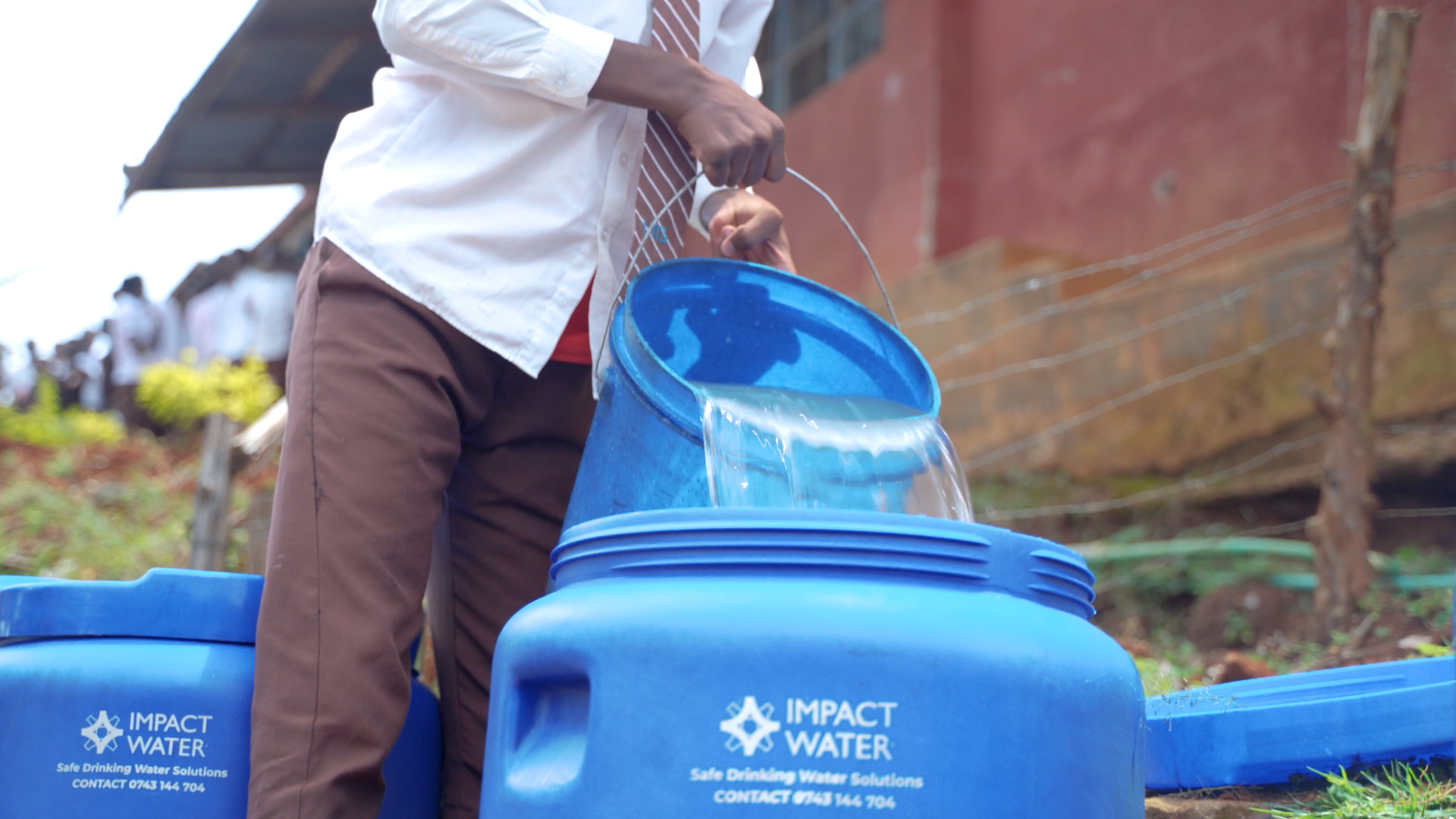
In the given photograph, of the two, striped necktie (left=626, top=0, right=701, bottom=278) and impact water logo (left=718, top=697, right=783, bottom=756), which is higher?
striped necktie (left=626, top=0, right=701, bottom=278)

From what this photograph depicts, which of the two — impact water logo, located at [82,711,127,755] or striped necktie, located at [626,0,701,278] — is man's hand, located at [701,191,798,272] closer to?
striped necktie, located at [626,0,701,278]

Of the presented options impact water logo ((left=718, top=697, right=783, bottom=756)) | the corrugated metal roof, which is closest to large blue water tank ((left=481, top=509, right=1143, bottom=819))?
impact water logo ((left=718, top=697, right=783, bottom=756))

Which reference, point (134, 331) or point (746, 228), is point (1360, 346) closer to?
point (746, 228)

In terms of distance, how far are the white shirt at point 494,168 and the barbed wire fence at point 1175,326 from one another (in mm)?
1703

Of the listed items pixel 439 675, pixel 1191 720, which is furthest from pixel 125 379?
pixel 1191 720

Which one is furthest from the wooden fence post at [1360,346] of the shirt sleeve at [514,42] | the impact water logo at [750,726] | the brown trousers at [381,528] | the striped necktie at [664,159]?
the impact water logo at [750,726]

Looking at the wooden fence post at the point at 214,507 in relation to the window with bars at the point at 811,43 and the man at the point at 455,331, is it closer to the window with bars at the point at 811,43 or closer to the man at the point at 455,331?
the man at the point at 455,331

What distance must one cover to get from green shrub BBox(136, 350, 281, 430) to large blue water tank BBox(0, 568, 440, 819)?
21.3 feet

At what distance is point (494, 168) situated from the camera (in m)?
1.54

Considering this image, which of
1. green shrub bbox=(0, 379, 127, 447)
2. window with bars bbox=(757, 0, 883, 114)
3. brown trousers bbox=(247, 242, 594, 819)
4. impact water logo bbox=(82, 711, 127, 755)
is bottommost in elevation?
impact water logo bbox=(82, 711, 127, 755)

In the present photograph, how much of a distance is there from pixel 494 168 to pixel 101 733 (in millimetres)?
784

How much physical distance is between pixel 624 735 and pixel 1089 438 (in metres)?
3.60

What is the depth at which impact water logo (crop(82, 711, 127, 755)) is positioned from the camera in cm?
135

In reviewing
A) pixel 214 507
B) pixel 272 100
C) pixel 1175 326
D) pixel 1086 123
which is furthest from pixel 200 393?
pixel 1175 326
